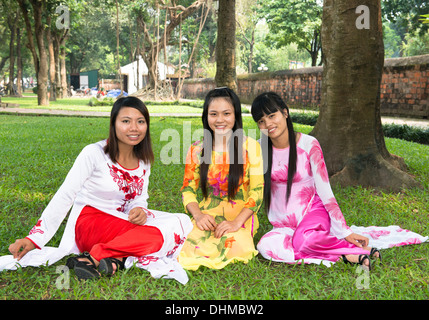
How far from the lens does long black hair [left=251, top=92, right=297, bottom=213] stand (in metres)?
2.60

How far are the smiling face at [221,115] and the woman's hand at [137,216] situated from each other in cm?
71

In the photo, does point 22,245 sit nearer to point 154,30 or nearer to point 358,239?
point 358,239

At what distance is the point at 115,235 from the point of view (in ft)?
8.11

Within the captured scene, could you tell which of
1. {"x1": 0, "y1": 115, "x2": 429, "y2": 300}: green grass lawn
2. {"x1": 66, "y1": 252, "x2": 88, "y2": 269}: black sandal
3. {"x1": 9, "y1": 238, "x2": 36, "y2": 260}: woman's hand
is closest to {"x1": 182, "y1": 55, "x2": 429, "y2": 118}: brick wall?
{"x1": 0, "y1": 115, "x2": 429, "y2": 300}: green grass lawn

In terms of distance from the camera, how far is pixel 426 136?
26.7ft

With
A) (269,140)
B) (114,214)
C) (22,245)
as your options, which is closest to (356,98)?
(269,140)

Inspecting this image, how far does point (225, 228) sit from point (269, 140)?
0.70 metres

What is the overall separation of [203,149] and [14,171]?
3269 millimetres

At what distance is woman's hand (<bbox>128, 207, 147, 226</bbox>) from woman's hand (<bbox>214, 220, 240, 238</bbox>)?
0.46m

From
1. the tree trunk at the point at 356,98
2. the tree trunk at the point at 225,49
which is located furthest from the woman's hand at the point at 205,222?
the tree trunk at the point at 225,49

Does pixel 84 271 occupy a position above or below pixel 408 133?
below

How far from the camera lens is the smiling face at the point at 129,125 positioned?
2.47 m

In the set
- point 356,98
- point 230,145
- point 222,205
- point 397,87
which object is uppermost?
point 397,87
